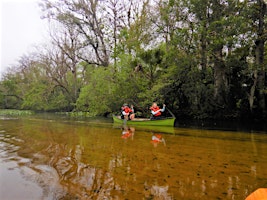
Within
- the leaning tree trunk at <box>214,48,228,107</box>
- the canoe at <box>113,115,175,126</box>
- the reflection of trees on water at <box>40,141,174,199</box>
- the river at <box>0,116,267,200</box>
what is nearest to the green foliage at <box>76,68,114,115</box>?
the canoe at <box>113,115,175,126</box>

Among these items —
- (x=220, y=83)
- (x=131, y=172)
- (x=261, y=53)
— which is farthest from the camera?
(x=220, y=83)

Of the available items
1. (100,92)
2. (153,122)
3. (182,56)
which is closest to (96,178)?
(153,122)

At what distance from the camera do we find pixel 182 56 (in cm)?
1794

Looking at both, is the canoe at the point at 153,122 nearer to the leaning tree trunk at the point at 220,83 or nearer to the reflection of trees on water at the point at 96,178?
the leaning tree trunk at the point at 220,83

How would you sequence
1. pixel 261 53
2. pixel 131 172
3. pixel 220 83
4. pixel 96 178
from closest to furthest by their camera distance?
pixel 96 178, pixel 131 172, pixel 261 53, pixel 220 83

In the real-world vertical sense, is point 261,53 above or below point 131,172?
above

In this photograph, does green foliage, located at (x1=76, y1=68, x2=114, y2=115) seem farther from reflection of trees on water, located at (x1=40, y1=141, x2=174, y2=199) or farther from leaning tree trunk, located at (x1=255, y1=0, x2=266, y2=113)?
reflection of trees on water, located at (x1=40, y1=141, x2=174, y2=199)

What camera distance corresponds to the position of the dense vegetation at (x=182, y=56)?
602 inches

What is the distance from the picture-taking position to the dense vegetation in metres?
15.3

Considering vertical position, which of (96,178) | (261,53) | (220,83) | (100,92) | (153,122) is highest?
(261,53)

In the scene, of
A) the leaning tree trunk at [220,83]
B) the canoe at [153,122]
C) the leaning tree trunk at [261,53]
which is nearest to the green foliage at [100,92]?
the canoe at [153,122]

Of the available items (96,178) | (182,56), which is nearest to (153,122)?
(182,56)

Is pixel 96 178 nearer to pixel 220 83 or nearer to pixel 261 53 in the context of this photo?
pixel 261 53

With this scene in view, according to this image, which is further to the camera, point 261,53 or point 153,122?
point 261,53
